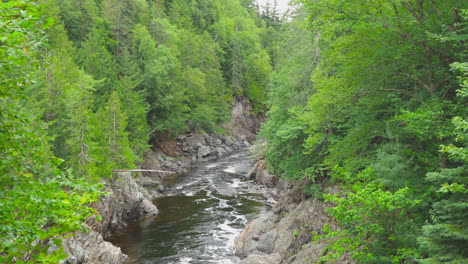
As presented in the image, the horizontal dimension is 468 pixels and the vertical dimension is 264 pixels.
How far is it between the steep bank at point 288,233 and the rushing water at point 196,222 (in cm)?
144

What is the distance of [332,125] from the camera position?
49.5 feet

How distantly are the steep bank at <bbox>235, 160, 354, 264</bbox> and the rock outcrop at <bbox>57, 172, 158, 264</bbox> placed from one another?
7.18 m

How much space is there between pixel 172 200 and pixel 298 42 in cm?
1701

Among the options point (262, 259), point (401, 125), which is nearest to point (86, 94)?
point (262, 259)

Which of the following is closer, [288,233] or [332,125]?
[332,125]

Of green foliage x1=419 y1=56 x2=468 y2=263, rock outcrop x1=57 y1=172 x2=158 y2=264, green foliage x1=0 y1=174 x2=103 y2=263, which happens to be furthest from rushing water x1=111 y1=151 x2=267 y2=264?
green foliage x1=0 y1=174 x2=103 y2=263

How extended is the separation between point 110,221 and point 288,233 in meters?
11.8

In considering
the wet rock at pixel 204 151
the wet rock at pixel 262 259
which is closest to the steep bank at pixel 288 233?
the wet rock at pixel 262 259

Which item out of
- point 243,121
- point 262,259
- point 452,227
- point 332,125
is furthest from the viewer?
point 243,121

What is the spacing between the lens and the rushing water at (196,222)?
713 inches

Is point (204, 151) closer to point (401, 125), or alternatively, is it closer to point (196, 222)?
point (196, 222)

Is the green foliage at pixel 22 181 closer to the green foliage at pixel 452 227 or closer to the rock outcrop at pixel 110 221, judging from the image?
the green foliage at pixel 452 227

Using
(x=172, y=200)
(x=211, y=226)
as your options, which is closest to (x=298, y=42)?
(x=211, y=226)

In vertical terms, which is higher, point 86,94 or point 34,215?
point 86,94
